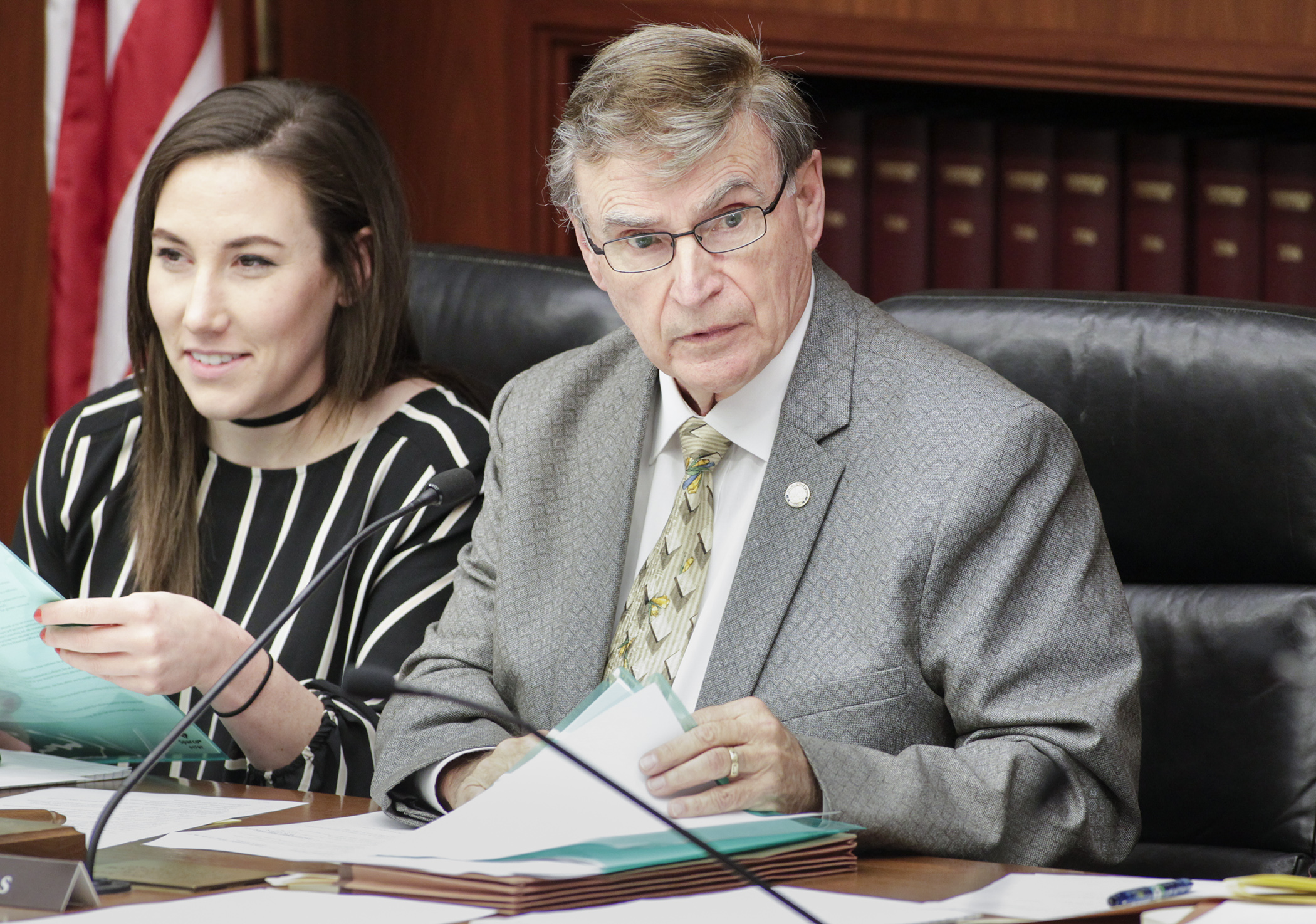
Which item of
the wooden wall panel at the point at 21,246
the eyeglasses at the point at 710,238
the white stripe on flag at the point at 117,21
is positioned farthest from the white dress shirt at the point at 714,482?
the wooden wall panel at the point at 21,246

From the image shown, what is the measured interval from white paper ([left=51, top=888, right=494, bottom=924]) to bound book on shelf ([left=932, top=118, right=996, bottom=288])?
1.93 m

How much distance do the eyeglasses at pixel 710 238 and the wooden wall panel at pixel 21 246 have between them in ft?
5.60

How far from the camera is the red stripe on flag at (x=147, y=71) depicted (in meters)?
2.57

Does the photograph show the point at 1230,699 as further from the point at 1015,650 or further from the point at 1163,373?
the point at 1015,650

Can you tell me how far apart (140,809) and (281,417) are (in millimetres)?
682

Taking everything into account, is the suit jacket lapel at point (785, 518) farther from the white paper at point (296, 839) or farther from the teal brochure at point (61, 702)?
the teal brochure at point (61, 702)

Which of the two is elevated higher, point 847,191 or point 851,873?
point 847,191

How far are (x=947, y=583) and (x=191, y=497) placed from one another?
102 centimetres

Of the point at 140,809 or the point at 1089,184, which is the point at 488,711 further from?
the point at 1089,184

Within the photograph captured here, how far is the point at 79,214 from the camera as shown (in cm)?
259

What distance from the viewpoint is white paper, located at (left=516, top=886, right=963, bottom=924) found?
89 cm

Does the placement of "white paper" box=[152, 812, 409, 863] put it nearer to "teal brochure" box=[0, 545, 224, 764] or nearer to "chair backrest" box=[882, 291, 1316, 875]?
"teal brochure" box=[0, 545, 224, 764]

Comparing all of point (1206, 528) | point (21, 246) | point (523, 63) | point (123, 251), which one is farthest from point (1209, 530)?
point (21, 246)

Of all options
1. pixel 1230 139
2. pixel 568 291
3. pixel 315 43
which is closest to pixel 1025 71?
pixel 1230 139
